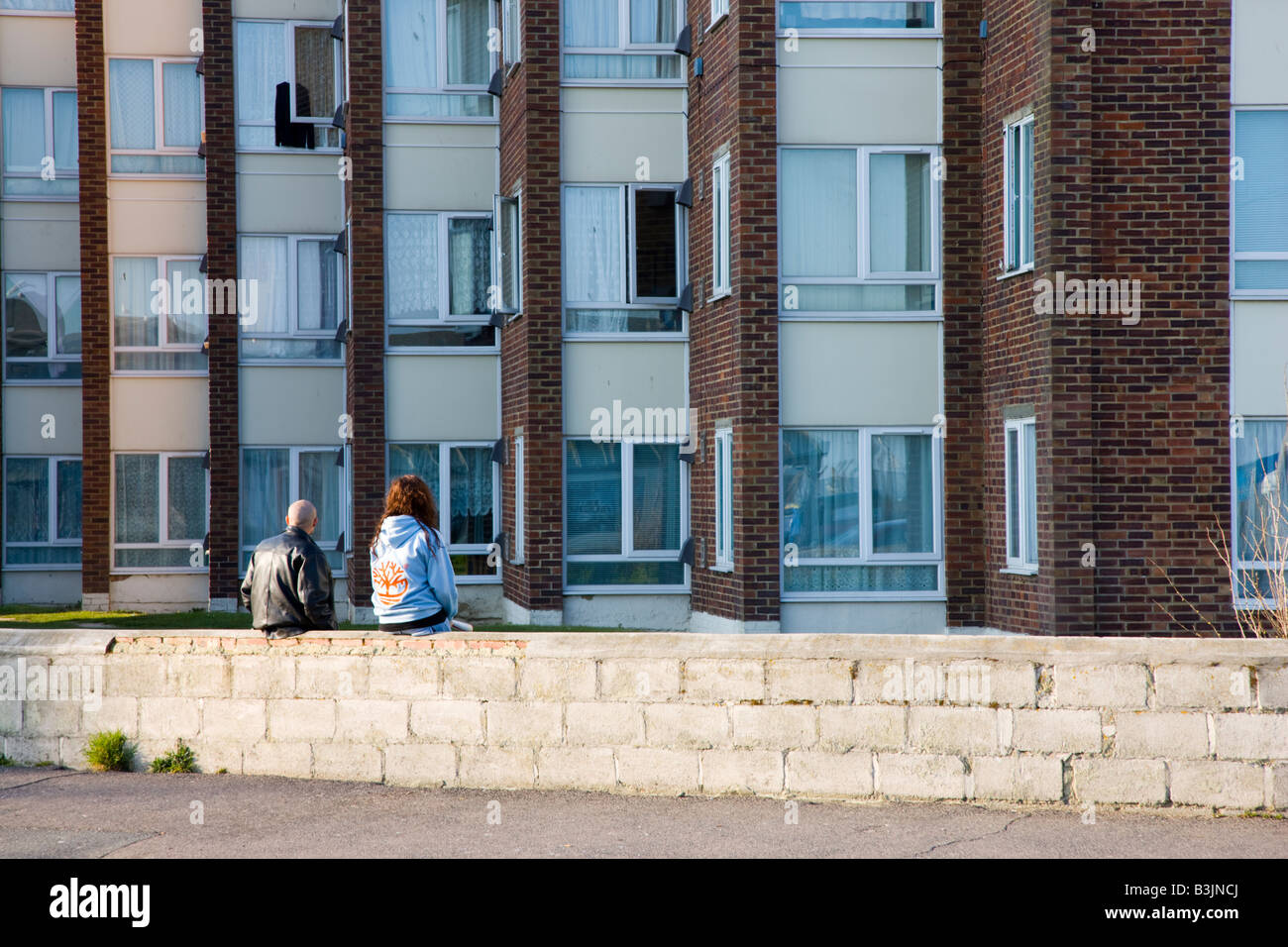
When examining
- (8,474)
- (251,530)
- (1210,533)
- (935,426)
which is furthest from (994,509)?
(8,474)

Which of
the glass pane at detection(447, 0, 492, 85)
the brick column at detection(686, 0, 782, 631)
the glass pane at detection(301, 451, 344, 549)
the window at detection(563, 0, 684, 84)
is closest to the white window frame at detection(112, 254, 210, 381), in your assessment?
the glass pane at detection(301, 451, 344, 549)

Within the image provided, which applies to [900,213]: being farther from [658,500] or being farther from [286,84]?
→ [286,84]

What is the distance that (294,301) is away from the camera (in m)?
23.4

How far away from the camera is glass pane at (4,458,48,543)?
1037 inches

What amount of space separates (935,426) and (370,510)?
347 inches

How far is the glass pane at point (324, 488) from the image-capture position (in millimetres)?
23391

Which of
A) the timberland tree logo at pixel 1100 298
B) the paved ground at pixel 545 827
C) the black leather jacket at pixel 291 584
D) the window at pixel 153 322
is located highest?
the window at pixel 153 322

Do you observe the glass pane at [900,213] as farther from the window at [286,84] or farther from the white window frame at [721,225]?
the window at [286,84]

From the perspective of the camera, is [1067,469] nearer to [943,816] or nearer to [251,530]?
[943,816]

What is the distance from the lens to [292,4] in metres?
23.4

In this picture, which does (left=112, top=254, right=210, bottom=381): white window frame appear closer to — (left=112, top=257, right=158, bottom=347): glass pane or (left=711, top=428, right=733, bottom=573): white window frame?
(left=112, top=257, right=158, bottom=347): glass pane

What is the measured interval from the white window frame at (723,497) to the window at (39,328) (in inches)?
548

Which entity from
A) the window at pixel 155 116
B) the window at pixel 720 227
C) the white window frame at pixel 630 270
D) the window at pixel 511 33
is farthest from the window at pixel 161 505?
the window at pixel 720 227

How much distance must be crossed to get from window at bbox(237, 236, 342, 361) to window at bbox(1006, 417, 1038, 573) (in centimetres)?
1173
